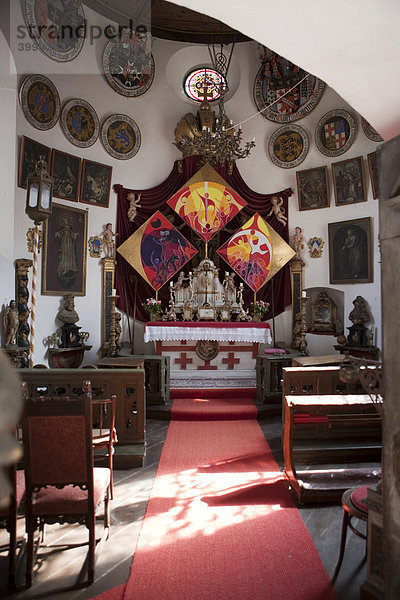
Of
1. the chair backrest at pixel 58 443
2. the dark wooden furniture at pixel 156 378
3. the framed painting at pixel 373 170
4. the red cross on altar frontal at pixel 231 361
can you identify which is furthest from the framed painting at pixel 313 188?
the chair backrest at pixel 58 443

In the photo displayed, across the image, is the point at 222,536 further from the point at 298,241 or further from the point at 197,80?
the point at 197,80

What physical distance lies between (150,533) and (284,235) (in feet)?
27.3

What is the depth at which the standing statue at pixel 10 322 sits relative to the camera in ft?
22.8

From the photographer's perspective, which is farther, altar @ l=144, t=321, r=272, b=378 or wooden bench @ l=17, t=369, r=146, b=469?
altar @ l=144, t=321, r=272, b=378

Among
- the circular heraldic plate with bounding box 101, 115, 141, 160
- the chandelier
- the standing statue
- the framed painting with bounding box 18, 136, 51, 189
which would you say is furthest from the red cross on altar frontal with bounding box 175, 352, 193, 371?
the circular heraldic plate with bounding box 101, 115, 141, 160

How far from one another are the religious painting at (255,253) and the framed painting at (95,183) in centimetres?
306

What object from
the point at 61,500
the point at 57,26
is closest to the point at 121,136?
the point at 57,26

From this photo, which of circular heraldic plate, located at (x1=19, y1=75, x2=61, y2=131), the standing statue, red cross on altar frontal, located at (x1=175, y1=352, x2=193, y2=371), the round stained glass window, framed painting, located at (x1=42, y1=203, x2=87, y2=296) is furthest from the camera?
the round stained glass window

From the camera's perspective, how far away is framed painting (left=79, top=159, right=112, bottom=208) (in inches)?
374

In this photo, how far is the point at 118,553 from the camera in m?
2.99

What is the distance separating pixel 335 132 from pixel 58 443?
9.35 meters

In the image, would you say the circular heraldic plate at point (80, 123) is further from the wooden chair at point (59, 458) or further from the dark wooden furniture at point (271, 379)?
the wooden chair at point (59, 458)

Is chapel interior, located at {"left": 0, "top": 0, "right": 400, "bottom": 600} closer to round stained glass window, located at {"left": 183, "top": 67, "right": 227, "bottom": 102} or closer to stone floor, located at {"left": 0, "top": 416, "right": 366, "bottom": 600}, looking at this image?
round stained glass window, located at {"left": 183, "top": 67, "right": 227, "bottom": 102}

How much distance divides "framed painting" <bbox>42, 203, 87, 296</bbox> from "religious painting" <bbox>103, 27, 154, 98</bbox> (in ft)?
11.1
